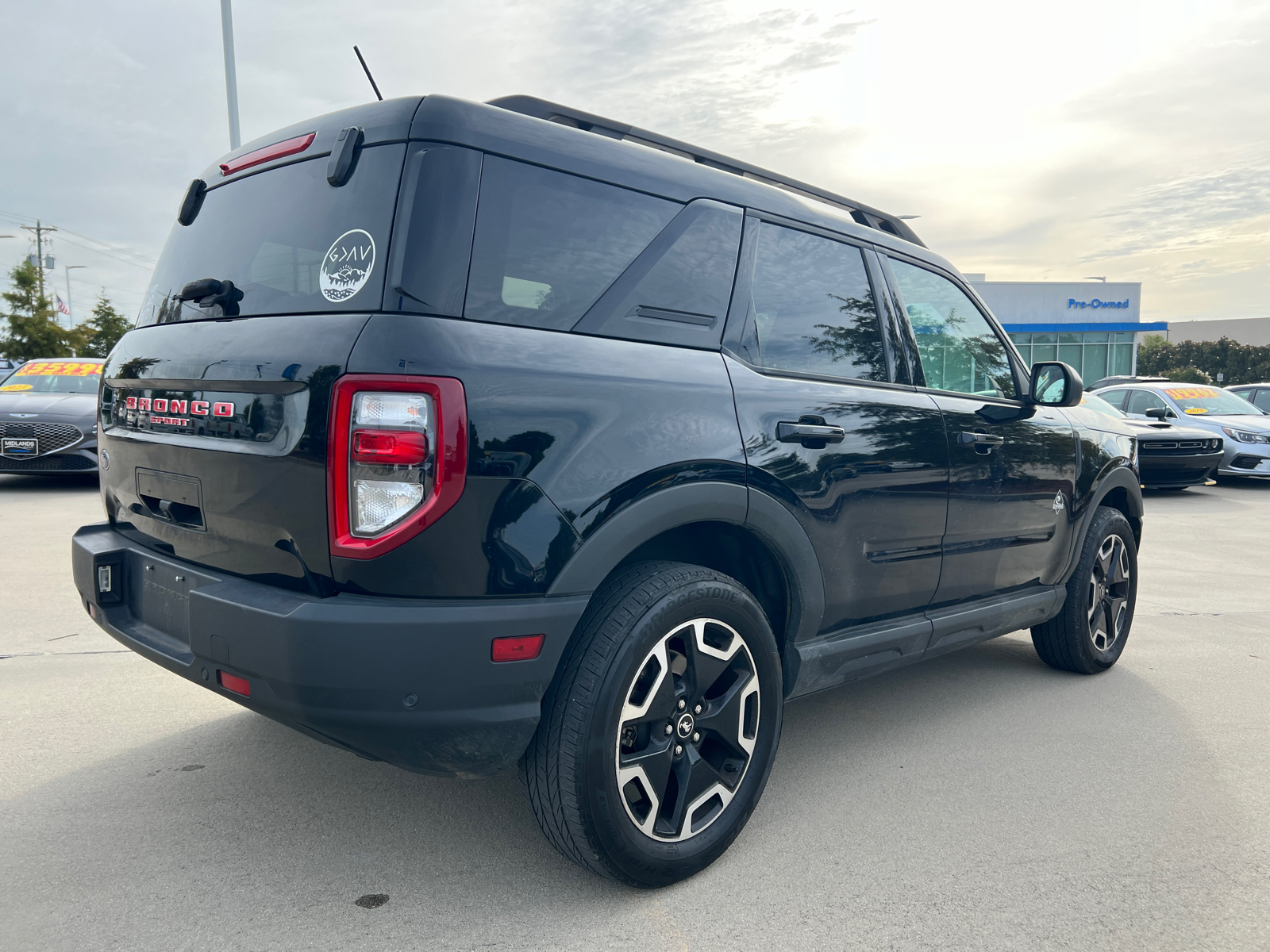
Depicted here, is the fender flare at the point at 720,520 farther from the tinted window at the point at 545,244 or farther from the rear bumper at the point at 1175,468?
the rear bumper at the point at 1175,468

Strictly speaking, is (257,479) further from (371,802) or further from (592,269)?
(371,802)

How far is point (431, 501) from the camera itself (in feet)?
6.28

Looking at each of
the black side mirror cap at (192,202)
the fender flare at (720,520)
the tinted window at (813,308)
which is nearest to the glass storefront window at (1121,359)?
the tinted window at (813,308)

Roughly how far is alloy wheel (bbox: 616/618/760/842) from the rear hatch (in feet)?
2.75

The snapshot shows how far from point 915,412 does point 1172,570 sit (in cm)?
528

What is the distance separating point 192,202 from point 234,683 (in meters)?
1.58

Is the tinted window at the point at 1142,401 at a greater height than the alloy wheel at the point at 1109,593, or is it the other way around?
the tinted window at the point at 1142,401

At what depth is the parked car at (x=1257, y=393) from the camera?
16297 millimetres

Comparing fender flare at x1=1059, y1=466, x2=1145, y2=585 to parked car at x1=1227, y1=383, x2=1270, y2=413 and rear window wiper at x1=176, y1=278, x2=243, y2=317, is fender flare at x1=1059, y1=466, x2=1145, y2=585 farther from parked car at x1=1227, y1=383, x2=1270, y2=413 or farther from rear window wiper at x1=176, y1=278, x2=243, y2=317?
parked car at x1=1227, y1=383, x2=1270, y2=413

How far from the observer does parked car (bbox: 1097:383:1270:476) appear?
517 inches

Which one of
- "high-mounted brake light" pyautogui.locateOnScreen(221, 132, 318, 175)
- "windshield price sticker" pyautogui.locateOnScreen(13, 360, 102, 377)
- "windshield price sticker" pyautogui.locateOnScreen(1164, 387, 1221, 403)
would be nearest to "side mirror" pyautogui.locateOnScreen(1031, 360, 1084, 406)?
"high-mounted brake light" pyautogui.locateOnScreen(221, 132, 318, 175)

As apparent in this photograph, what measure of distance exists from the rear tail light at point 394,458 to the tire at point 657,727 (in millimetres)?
534

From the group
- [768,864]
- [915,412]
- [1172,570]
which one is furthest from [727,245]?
[1172,570]

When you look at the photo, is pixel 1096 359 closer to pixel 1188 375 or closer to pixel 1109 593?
pixel 1188 375
